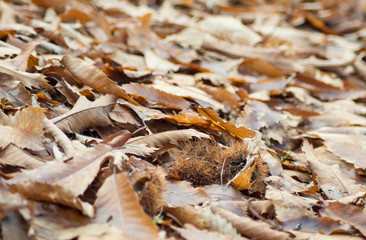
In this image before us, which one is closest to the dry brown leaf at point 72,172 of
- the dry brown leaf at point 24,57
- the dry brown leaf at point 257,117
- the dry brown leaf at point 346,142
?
the dry brown leaf at point 24,57

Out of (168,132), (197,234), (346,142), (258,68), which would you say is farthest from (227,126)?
(258,68)

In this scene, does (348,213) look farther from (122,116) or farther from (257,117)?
(122,116)

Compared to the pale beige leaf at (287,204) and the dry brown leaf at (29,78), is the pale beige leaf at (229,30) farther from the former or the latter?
the pale beige leaf at (287,204)

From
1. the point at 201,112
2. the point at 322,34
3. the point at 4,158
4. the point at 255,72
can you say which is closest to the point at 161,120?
the point at 201,112

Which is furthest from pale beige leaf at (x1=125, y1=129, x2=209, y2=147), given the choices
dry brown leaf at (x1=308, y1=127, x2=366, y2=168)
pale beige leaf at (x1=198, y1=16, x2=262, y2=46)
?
pale beige leaf at (x1=198, y1=16, x2=262, y2=46)

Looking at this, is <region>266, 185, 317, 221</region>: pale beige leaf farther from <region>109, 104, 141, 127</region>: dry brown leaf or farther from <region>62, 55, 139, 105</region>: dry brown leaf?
<region>62, 55, 139, 105</region>: dry brown leaf

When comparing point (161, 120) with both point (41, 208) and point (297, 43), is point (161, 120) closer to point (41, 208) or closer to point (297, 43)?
point (41, 208)
